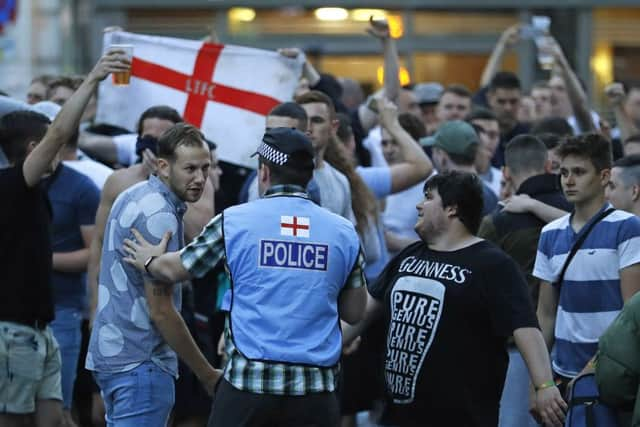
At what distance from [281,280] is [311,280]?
0.13 m

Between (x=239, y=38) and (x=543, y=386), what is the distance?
1382 cm

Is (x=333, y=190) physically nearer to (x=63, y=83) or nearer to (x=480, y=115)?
(x=480, y=115)

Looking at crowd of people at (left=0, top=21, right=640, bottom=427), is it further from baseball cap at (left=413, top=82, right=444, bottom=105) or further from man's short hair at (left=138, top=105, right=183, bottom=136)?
baseball cap at (left=413, top=82, right=444, bottom=105)

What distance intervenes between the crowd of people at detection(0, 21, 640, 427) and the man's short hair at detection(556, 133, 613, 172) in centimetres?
1

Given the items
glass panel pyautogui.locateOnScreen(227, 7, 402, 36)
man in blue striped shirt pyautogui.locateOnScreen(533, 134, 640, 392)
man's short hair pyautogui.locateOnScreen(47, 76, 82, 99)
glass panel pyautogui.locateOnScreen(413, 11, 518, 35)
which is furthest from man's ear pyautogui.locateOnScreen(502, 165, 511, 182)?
glass panel pyautogui.locateOnScreen(413, 11, 518, 35)

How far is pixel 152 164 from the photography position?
293 inches

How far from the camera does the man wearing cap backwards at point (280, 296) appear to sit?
5.55m

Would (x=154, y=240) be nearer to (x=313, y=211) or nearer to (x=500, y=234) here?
(x=313, y=211)

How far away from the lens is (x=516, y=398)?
284 inches

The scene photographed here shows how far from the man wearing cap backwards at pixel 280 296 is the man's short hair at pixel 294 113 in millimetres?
1865

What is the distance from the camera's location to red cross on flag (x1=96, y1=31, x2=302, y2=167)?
9.46 m

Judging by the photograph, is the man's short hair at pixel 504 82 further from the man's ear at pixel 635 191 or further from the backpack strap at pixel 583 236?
the backpack strap at pixel 583 236

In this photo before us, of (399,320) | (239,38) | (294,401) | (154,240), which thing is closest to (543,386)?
(399,320)

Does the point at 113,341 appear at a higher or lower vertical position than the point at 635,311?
lower
